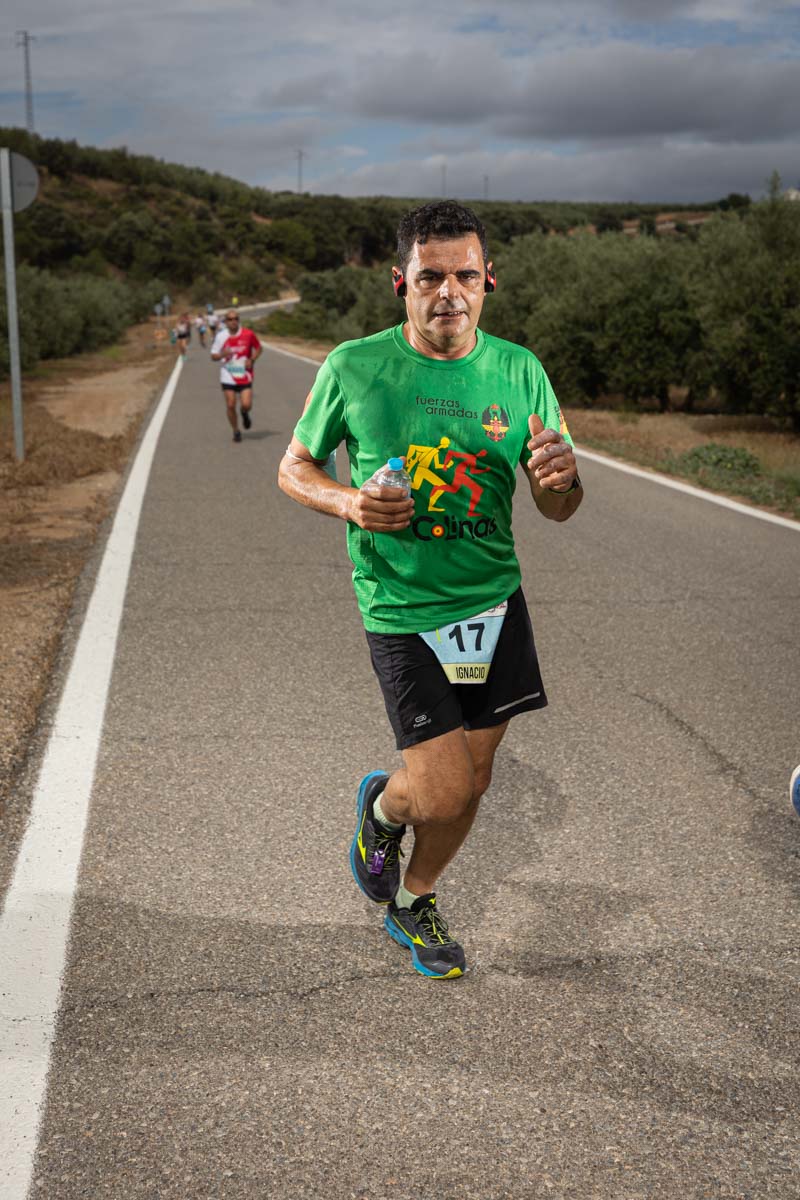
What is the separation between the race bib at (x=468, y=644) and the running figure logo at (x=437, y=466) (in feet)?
1.04

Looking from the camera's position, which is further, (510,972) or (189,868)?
(189,868)

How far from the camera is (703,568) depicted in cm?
860

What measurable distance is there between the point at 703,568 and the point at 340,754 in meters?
4.34

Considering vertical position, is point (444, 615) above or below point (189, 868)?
above

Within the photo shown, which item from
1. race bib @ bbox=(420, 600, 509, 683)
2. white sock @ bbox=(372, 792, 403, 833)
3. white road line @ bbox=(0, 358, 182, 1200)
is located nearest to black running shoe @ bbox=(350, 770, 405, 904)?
white sock @ bbox=(372, 792, 403, 833)

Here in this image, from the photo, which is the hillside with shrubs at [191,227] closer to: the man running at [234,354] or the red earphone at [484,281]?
the man running at [234,354]

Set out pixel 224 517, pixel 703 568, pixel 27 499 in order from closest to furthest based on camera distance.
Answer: pixel 703 568
pixel 224 517
pixel 27 499

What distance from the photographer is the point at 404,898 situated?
11.7ft

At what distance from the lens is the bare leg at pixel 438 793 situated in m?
3.26

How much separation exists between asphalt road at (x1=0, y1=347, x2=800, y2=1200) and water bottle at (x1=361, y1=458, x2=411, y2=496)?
4.38 ft

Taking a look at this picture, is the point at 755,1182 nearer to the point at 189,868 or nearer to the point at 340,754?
the point at 189,868

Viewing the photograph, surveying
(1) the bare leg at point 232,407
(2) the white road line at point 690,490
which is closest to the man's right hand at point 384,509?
(2) the white road line at point 690,490

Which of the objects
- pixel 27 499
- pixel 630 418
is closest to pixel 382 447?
pixel 27 499

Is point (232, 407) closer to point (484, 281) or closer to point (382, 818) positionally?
point (382, 818)
